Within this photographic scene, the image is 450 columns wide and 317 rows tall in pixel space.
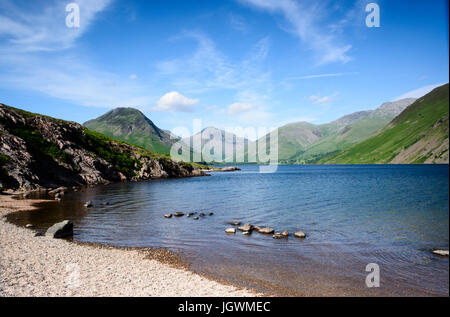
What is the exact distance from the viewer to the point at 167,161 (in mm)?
170875

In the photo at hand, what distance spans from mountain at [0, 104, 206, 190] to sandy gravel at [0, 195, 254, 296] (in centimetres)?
6417

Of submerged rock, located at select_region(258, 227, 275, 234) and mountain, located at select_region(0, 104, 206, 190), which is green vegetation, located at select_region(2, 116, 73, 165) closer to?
mountain, located at select_region(0, 104, 206, 190)

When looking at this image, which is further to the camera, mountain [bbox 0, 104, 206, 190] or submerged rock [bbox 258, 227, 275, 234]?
mountain [bbox 0, 104, 206, 190]

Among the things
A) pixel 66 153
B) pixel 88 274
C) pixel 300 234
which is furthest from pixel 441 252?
pixel 66 153

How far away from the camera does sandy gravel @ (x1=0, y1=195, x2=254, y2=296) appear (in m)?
16.8

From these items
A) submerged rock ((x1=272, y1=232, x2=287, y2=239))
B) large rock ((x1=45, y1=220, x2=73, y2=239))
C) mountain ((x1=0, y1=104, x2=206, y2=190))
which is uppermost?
mountain ((x1=0, y1=104, x2=206, y2=190))

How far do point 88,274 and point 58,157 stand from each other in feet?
331

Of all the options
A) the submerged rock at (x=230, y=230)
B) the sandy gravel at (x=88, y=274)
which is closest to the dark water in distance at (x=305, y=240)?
the submerged rock at (x=230, y=230)

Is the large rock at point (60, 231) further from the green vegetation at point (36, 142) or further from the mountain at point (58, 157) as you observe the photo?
the green vegetation at point (36, 142)

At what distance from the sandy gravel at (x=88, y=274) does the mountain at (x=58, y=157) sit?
2526 inches

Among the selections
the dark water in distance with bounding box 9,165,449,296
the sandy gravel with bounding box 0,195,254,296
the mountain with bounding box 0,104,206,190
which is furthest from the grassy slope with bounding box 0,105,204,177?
the sandy gravel with bounding box 0,195,254,296
